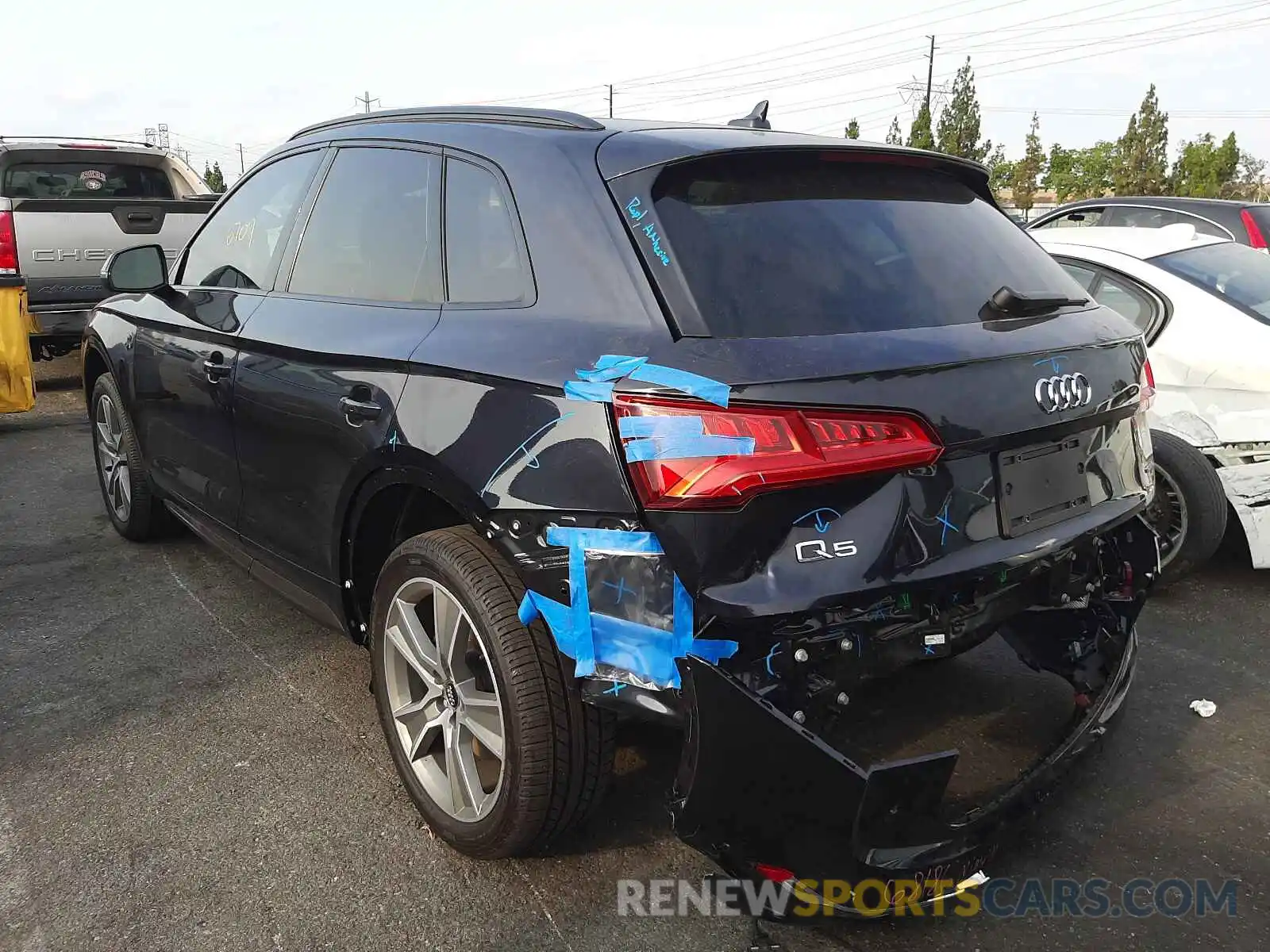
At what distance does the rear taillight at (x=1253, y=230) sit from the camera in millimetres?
7461

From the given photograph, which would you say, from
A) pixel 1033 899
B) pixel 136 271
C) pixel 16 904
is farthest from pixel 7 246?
pixel 1033 899

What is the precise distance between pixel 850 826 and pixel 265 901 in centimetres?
142

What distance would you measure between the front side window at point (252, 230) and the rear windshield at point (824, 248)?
170cm

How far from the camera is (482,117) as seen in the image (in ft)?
9.00

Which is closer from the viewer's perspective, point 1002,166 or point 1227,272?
point 1227,272

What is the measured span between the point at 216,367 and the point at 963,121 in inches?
2250

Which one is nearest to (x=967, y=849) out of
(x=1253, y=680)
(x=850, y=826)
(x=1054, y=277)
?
(x=850, y=826)

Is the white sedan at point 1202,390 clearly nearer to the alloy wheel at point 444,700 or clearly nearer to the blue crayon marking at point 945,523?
the blue crayon marking at point 945,523

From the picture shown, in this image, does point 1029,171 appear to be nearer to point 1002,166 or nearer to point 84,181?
point 1002,166

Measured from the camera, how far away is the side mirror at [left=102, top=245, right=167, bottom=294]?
405cm

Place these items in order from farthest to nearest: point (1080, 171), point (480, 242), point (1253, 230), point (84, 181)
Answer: point (1080, 171)
point (84, 181)
point (1253, 230)
point (480, 242)

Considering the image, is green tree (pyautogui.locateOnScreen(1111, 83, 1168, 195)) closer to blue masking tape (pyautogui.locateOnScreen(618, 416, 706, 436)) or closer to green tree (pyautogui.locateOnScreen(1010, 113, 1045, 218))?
green tree (pyautogui.locateOnScreen(1010, 113, 1045, 218))

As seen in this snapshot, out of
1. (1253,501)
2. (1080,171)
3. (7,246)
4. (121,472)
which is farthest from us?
(1080,171)

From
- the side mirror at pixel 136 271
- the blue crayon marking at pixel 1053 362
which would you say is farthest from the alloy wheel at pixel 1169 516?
the side mirror at pixel 136 271
